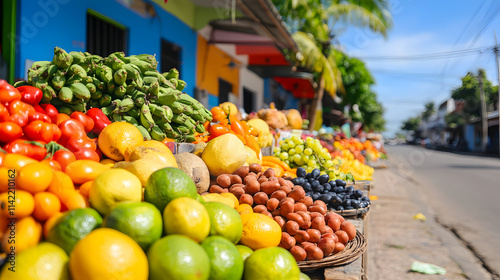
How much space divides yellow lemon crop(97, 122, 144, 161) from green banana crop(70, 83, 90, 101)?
1.40 ft

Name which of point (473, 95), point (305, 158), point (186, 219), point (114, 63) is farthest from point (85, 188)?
point (473, 95)

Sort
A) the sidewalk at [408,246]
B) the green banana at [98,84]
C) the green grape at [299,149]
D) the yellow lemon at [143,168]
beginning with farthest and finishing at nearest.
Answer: the green grape at [299,149]
the sidewalk at [408,246]
the green banana at [98,84]
the yellow lemon at [143,168]

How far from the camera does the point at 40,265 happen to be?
43.8 inches

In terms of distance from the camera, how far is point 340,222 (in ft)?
7.46

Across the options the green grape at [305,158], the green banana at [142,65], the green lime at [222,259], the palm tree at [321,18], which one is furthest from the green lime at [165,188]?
A: the palm tree at [321,18]

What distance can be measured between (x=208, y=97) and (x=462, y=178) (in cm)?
991

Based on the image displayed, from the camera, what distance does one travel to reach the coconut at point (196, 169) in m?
2.27

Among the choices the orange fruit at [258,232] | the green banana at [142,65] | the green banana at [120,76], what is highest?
the green banana at [142,65]

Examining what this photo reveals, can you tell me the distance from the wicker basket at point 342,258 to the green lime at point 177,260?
80 cm

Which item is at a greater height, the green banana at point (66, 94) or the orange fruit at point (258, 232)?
the green banana at point (66, 94)

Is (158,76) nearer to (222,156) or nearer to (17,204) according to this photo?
(222,156)

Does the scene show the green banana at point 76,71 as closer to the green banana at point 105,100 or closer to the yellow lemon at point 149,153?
the green banana at point 105,100

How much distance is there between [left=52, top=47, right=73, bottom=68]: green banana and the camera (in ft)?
7.96

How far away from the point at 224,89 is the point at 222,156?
7.38 m
